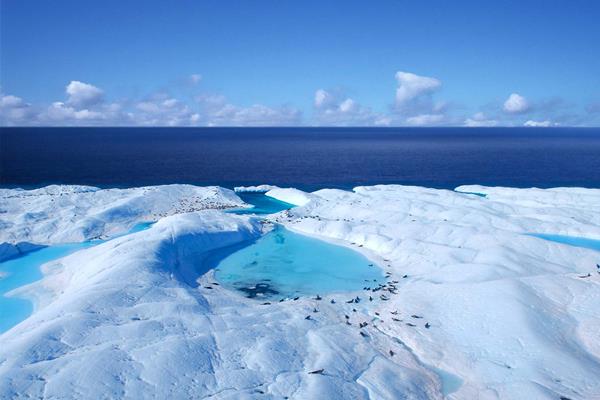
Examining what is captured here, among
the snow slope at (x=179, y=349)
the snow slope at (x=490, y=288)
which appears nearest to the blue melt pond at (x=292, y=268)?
the snow slope at (x=490, y=288)

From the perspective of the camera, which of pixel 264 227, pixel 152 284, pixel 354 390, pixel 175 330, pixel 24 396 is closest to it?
pixel 24 396

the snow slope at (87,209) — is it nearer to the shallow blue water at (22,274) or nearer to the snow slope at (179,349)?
the shallow blue water at (22,274)

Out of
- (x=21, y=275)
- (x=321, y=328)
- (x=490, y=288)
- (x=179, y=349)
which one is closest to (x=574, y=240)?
(x=490, y=288)

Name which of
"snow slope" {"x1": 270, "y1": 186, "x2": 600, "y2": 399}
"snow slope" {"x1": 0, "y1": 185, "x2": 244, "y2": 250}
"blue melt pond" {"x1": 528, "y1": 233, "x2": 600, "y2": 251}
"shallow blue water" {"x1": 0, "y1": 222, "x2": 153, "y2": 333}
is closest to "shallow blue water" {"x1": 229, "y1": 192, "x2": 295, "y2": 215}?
"snow slope" {"x1": 0, "y1": 185, "x2": 244, "y2": 250}

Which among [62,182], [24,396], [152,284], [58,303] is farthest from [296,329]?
[62,182]

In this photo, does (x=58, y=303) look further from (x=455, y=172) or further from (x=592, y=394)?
(x=455, y=172)

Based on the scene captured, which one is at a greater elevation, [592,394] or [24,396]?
[24,396]
